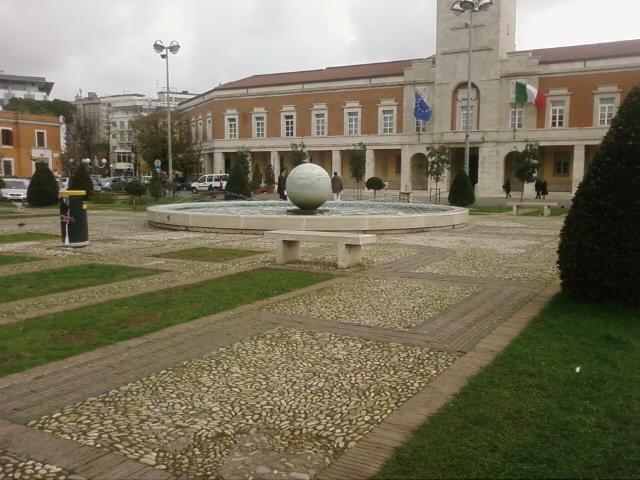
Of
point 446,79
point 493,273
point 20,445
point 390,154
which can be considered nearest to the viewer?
point 20,445

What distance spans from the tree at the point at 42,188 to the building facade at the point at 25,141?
35088 millimetres

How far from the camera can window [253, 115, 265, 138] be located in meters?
56.9

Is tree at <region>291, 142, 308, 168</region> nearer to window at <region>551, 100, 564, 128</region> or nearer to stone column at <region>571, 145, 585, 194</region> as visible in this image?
window at <region>551, 100, 564, 128</region>

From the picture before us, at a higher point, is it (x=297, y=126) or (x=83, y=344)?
(x=297, y=126)

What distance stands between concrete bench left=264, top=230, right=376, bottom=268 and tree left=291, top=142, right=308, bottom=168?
118 ft

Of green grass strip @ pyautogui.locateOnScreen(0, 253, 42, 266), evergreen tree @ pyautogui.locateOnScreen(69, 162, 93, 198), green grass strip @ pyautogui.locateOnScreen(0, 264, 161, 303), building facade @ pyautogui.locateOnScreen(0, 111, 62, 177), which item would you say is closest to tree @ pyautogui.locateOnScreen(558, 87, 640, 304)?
green grass strip @ pyautogui.locateOnScreen(0, 264, 161, 303)

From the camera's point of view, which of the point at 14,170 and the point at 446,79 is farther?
the point at 14,170

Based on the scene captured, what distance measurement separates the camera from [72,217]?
42.7ft

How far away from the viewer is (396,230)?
53.0ft

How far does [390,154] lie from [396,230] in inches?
1475

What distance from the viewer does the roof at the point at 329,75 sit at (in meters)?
52.1

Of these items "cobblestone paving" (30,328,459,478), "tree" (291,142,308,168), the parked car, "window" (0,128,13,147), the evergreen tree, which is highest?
"window" (0,128,13,147)

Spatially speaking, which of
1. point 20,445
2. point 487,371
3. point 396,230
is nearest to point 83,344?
point 20,445

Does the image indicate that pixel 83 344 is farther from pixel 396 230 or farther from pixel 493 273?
pixel 396 230
